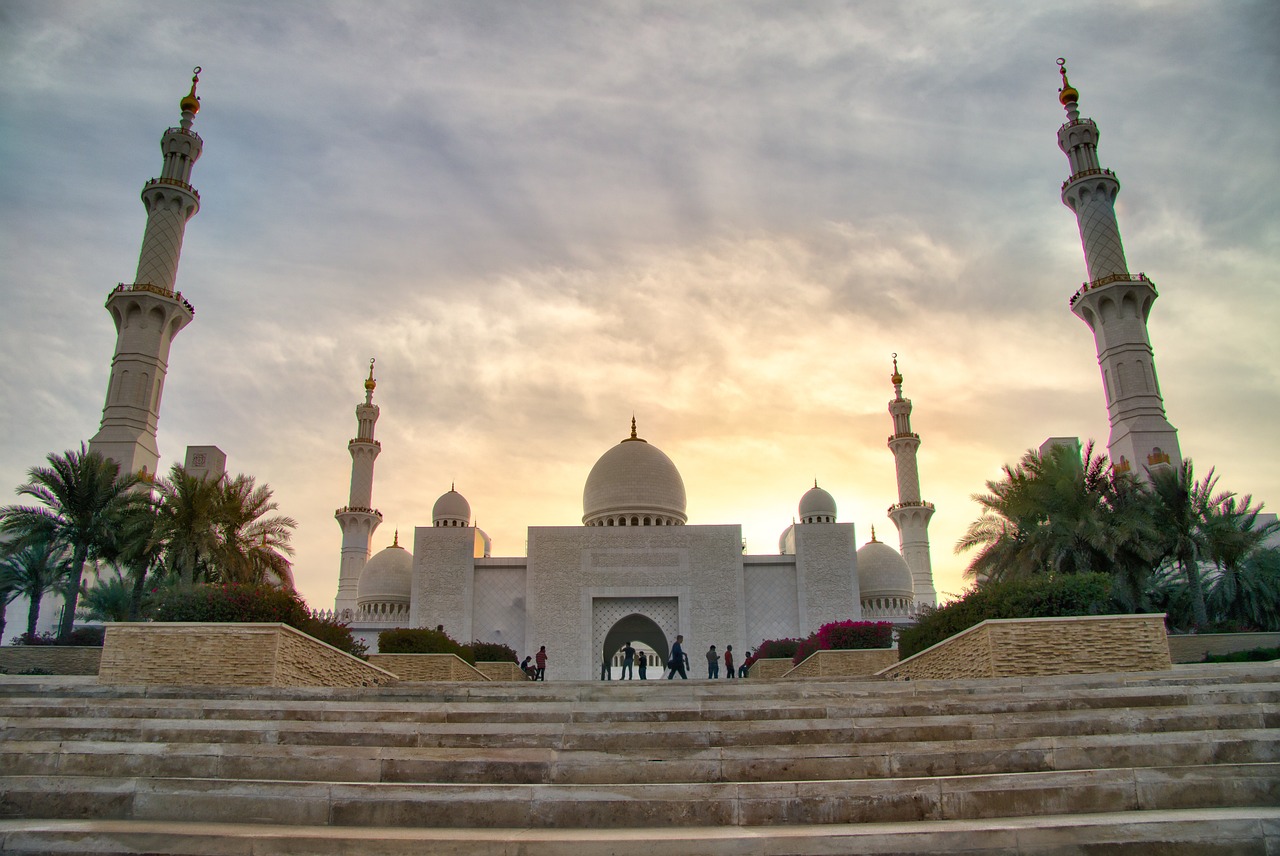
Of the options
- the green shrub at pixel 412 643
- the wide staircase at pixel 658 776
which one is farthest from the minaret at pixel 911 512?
the wide staircase at pixel 658 776

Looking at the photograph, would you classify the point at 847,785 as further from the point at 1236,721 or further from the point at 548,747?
the point at 1236,721

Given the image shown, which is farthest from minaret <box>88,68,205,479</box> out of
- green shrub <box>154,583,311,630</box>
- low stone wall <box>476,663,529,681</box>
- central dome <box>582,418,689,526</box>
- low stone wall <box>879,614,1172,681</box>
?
low stone wall <box>879,614,1172,681</box>

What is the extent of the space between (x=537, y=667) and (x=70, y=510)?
11863 millimetres

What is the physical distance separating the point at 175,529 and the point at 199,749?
48.5 ft

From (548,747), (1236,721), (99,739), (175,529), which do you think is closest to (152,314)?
(175,529)

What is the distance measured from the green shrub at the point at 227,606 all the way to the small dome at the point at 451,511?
2596 centimetres

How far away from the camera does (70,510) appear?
20250 millimetres

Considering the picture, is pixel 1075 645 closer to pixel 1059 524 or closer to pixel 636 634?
pixel 1059 524

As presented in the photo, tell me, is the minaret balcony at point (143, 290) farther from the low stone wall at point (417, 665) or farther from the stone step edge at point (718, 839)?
the stone step edge at point (718, 839)

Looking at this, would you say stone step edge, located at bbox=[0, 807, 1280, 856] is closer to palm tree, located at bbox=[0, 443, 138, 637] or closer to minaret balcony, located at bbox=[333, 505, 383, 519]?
palm tree, located at bbox=[0, 443, 138, 637]

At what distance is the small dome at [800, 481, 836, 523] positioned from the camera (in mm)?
35969

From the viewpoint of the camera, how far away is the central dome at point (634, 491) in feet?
101

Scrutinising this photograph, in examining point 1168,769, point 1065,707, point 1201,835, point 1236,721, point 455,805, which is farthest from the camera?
point 1065,707

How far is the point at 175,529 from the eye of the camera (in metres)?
18.6
